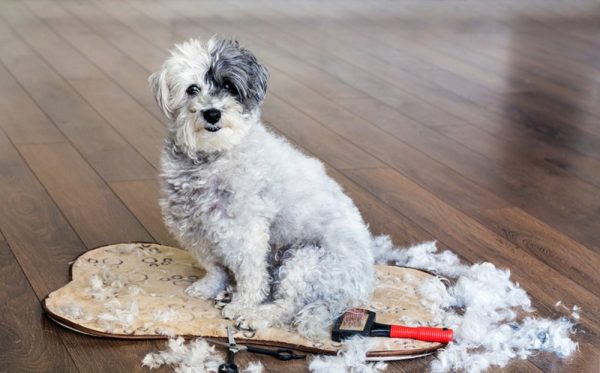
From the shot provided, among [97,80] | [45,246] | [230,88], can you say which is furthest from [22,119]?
[230,88]

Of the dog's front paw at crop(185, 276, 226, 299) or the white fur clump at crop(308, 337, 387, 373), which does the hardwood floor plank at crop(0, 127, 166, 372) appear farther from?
the white fur clump at crop(308, 337, 387, 373)

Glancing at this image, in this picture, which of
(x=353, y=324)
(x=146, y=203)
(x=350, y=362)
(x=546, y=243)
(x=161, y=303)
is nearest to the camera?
(x=350, y=362)

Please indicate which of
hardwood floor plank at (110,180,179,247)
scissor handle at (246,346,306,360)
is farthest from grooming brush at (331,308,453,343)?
hardwood floor plank at (110,180,179,247)

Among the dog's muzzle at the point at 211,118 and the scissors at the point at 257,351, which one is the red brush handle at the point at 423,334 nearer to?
the scissors at the point at 257,351

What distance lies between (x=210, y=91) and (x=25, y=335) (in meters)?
0.71

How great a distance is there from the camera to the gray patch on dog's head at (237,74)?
2219 millimetres

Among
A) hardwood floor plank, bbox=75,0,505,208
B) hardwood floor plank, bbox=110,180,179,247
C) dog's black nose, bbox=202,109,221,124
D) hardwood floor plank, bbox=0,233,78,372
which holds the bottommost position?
hardwood floor plank, bbox=0,233,78,372

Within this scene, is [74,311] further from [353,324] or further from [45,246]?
[353,324]

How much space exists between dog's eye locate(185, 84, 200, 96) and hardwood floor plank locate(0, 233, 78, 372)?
64 cm

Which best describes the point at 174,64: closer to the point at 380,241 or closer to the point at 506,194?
the point at 380,241

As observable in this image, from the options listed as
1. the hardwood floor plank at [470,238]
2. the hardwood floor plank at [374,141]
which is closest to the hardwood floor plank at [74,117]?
A: the hardwood floor plank at [374,141]

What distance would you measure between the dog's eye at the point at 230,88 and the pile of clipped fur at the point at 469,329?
1.91ft

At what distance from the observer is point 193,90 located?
2246 mm

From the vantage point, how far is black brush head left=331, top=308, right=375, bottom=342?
7.30 feet
